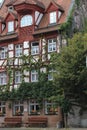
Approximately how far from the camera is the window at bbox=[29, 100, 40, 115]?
42.0 metres

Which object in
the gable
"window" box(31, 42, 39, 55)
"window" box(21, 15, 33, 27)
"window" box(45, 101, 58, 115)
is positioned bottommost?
"window" box(45, 101, 58, 115)

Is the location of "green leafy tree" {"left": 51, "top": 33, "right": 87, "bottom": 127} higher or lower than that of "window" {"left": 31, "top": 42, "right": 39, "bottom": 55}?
lower

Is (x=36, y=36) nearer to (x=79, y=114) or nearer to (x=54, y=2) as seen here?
(x=54, y=2)

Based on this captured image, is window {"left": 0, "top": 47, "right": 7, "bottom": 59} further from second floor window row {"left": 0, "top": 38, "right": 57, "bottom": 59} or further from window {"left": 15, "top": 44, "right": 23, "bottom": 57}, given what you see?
window {"left": 15, "top": 44, "right": 23, "bottom": 57}

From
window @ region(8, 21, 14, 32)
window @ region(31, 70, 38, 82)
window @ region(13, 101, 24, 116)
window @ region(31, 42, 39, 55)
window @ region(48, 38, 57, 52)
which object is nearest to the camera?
window @ region(48, 38, 57, 52)

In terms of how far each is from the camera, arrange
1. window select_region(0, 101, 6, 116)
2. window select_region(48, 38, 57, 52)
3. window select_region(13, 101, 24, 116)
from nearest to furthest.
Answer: window select_region(48, 38, 57, 52) < window select_region(13, 101, 24, 116) < window select_region(0, 101, 6, 116)

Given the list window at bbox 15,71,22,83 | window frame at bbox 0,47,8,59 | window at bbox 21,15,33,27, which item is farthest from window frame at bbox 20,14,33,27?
window at bbox 15,71,22,83

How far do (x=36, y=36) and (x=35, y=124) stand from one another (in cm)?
944

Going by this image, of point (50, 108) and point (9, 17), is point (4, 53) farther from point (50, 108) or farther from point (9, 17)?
point (50, 108)

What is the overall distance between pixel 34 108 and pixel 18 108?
6.72ft

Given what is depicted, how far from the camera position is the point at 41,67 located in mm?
42375

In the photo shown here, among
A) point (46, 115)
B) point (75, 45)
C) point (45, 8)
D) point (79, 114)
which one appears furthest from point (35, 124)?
point (45, 8)

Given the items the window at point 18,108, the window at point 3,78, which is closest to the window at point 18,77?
the window at point 3,78

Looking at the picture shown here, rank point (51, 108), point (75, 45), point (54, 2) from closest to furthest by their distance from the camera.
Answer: point (75, 45) → point (51, 108) → point (54, 2)
